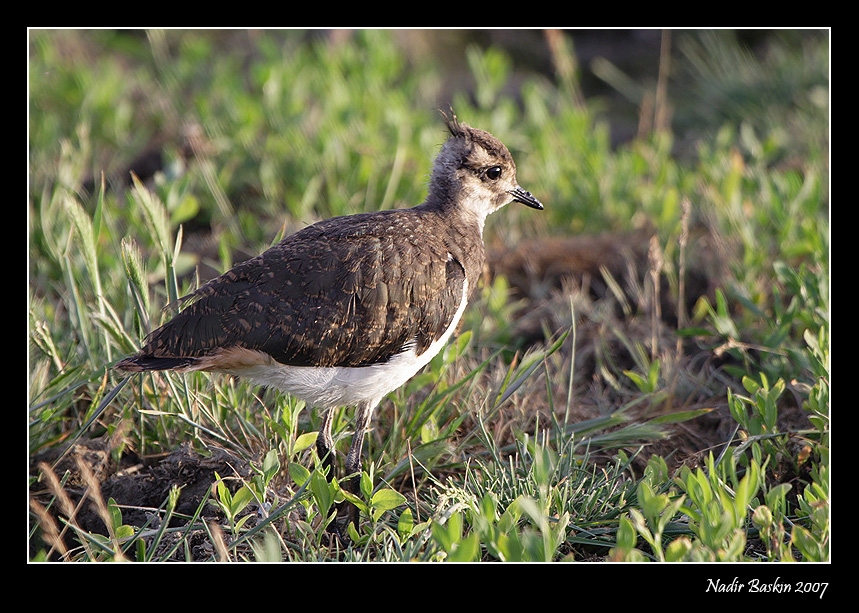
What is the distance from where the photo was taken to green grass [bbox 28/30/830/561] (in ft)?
12.5

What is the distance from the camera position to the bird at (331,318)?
393cm

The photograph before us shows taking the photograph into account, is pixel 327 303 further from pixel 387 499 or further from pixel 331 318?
pixel 387 499

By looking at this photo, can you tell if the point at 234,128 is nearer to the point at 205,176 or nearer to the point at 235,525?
the point at 205,176

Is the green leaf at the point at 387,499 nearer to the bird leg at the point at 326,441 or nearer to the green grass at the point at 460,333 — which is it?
the green grass at the point at 460,333

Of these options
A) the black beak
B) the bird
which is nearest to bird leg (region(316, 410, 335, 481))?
the bird

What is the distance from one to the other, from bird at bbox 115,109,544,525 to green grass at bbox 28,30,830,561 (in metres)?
0.30

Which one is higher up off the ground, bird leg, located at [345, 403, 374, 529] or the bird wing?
the bird wing

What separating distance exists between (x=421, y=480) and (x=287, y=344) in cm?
101

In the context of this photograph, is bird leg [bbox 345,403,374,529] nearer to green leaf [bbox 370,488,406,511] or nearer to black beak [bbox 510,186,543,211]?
green leaf [bbox 370,488,406,511]

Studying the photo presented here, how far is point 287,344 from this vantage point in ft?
12.9

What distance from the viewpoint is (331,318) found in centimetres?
398

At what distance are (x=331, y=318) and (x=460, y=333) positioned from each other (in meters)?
1.50

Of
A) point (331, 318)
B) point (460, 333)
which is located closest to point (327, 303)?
point (331, 318)

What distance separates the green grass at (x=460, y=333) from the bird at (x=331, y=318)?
0.99 ft
